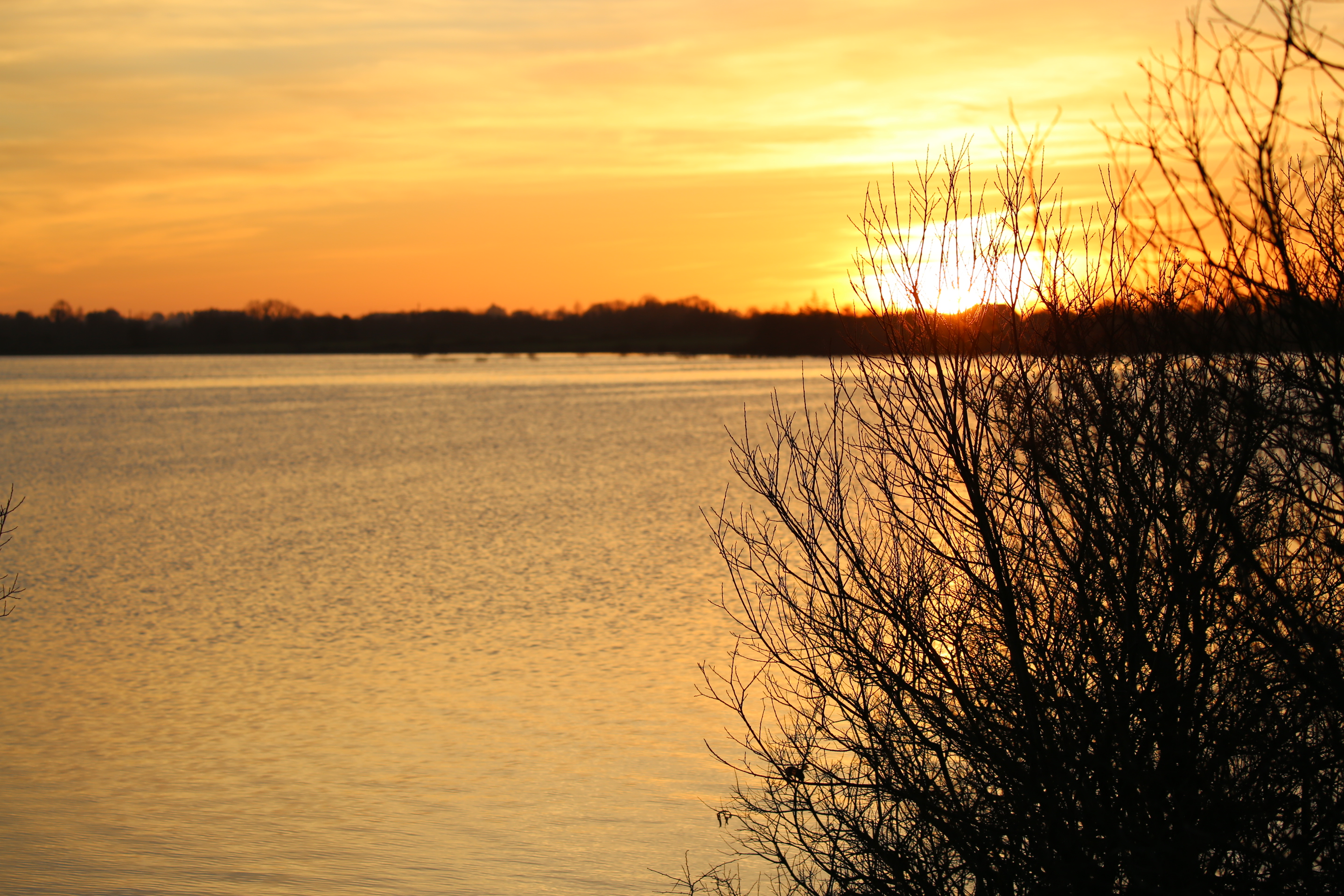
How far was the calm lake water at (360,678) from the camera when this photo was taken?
9508 millimetres

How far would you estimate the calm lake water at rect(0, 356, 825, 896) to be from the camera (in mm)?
9508

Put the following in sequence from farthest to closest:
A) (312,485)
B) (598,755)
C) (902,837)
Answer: (312,485) < (598,755) < (902,837)

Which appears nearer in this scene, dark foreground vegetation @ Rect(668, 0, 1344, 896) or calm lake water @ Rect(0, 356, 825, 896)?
dark foreground vegetation @ Rect(668, 0, 1344, 896)

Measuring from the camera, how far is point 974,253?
669 cm

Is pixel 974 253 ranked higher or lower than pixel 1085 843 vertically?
higher

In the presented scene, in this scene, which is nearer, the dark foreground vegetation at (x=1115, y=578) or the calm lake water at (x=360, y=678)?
the dark foreground vegetation at (x=1115, y=578)

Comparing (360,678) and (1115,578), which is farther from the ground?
(1115,578)

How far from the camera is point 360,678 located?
14469 mm

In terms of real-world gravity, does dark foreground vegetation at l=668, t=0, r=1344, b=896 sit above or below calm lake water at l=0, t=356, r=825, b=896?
above

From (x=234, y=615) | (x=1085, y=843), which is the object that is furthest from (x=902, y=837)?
(x=234, y=615)

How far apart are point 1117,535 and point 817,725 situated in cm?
205

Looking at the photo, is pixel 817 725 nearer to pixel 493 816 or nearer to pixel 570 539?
pixel 493 816

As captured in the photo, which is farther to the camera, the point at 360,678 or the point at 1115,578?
the point at 360,678

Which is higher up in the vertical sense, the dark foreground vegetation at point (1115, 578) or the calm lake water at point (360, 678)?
the dark foreground vegetation at point (1115, 578)
